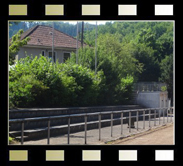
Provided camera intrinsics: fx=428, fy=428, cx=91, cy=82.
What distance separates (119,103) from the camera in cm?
2989

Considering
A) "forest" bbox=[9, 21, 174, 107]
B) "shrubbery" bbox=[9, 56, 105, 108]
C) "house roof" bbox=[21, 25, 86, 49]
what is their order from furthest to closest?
"house roof" bbox=[21, 25, 86, 49]
"forest" bbox=[9, 21, 174, 107]
"shrubbery" bbox=[9, 56, 105, 108]

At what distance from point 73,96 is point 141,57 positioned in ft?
102

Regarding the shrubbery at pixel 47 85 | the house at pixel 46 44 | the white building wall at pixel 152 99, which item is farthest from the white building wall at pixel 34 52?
the shrubbery at pixel 47 85

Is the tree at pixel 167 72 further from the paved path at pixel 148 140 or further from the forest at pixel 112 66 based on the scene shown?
the paved path at pixel 148 140

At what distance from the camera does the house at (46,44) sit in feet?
103

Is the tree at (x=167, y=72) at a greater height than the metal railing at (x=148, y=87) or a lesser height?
greater

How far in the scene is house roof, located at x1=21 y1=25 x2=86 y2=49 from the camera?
105ft

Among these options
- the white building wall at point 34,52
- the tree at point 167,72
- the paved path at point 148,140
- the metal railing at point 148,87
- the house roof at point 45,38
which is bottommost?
the paved path at point 148,140

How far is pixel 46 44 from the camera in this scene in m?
32.4

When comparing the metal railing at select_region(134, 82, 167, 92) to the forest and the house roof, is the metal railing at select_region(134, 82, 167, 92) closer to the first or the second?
the forest

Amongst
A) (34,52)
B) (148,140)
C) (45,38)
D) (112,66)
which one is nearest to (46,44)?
(45,38)

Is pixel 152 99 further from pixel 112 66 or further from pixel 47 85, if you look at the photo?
pixel 47 85

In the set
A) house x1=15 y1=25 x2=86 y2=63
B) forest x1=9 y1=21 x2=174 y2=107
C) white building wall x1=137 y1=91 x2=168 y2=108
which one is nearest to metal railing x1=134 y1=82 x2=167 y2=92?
forest x1=9 y1=21 x2=174 y2=107

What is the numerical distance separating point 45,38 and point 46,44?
45.7 inches
